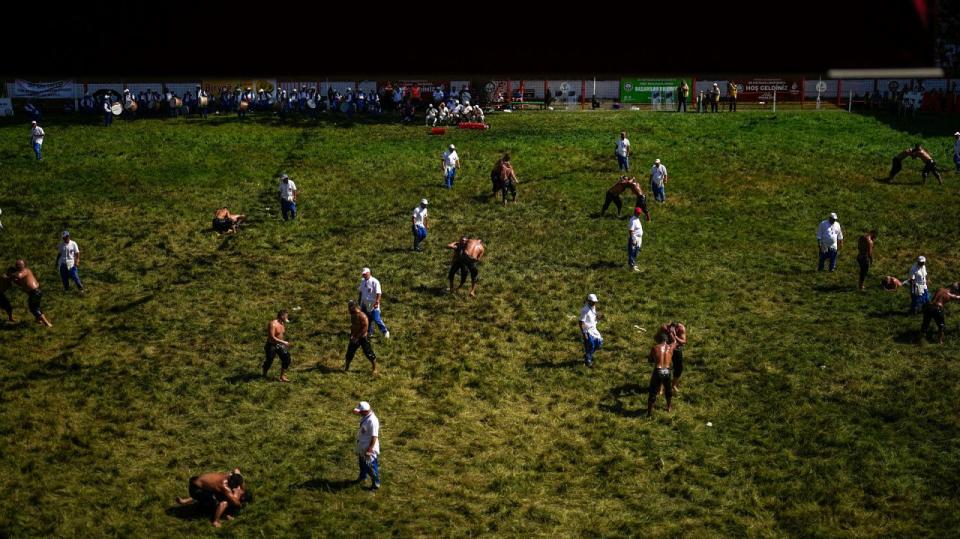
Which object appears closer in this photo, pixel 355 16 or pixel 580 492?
pixel 355 16

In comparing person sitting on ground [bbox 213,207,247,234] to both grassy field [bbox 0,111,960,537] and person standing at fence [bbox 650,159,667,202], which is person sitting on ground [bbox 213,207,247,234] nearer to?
grassy field [bbox 0,111,960,537]

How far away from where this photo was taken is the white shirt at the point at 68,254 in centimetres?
2631

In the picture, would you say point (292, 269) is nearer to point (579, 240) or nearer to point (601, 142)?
point (579, 240)

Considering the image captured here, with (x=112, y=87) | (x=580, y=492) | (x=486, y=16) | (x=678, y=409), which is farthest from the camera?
(x=112, y=87)

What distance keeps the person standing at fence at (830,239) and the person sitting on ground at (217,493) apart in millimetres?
19766

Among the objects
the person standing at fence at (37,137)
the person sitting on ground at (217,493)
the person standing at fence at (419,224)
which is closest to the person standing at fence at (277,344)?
the person sitting on ground at (217,493)

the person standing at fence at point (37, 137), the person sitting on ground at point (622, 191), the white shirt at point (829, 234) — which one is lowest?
the white shirt at point (829, 234)

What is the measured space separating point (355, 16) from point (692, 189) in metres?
34.6

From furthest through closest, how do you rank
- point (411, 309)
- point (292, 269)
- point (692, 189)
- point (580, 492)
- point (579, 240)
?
1. point (692, 189)
2. point (579, 240)
3. point (292, 269)
4. point (411, 309)
5. point (580, 492)

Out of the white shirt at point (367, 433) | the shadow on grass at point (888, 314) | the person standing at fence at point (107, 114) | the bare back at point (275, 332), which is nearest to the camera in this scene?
the white shirt at point (367, 433)

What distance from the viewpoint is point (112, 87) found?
54.8 meters

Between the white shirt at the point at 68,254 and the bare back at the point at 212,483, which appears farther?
the white shirt at the point at 68,254

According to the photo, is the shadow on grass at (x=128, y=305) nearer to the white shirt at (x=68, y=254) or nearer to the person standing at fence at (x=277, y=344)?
the white shirt at (x=68, y=254)

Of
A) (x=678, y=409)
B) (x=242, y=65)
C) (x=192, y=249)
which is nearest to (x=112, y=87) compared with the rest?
(x=192, y=249)
